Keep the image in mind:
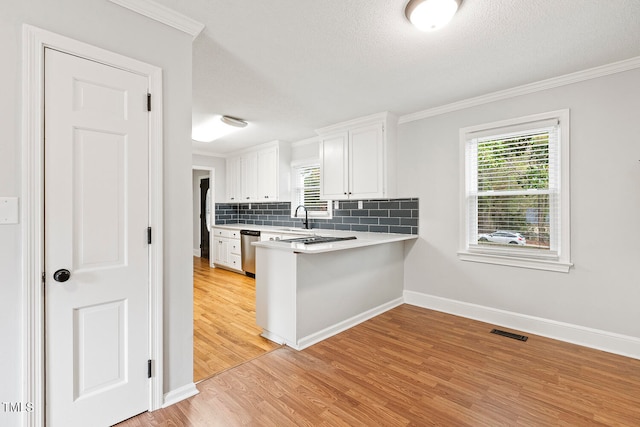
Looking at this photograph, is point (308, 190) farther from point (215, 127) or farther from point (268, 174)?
point (215, 127)

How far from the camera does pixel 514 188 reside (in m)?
3.10

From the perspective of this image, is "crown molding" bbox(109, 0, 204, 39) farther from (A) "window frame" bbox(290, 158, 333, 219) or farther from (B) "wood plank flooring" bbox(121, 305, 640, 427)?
(A) "window frame" bbox(290, 158, 333, 219)

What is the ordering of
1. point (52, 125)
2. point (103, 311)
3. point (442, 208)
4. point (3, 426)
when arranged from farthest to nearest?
1. point (442, 208)
2. point (103, 311)
3. point (52, 125)
4. point (3, 426)

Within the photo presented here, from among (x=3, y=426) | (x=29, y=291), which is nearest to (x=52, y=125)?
(x=29, y=291)

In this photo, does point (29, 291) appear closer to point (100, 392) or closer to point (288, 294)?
point (100, 392)

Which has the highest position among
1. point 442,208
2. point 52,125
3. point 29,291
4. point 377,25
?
point 377,25

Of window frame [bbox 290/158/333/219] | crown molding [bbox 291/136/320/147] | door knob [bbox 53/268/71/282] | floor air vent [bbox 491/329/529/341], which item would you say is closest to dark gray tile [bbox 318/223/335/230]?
window frame [bbox 290/158/333/219]

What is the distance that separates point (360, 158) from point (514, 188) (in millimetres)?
1758

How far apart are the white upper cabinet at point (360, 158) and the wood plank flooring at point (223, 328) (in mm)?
1919

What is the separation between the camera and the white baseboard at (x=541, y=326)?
2547mm

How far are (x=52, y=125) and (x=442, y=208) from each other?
3473 millimetres

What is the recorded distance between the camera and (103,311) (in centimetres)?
164

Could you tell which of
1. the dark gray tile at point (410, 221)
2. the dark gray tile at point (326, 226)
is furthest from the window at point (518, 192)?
the dark gray tile at point (326, 226)

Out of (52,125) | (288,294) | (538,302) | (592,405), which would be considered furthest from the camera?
(538,302)
